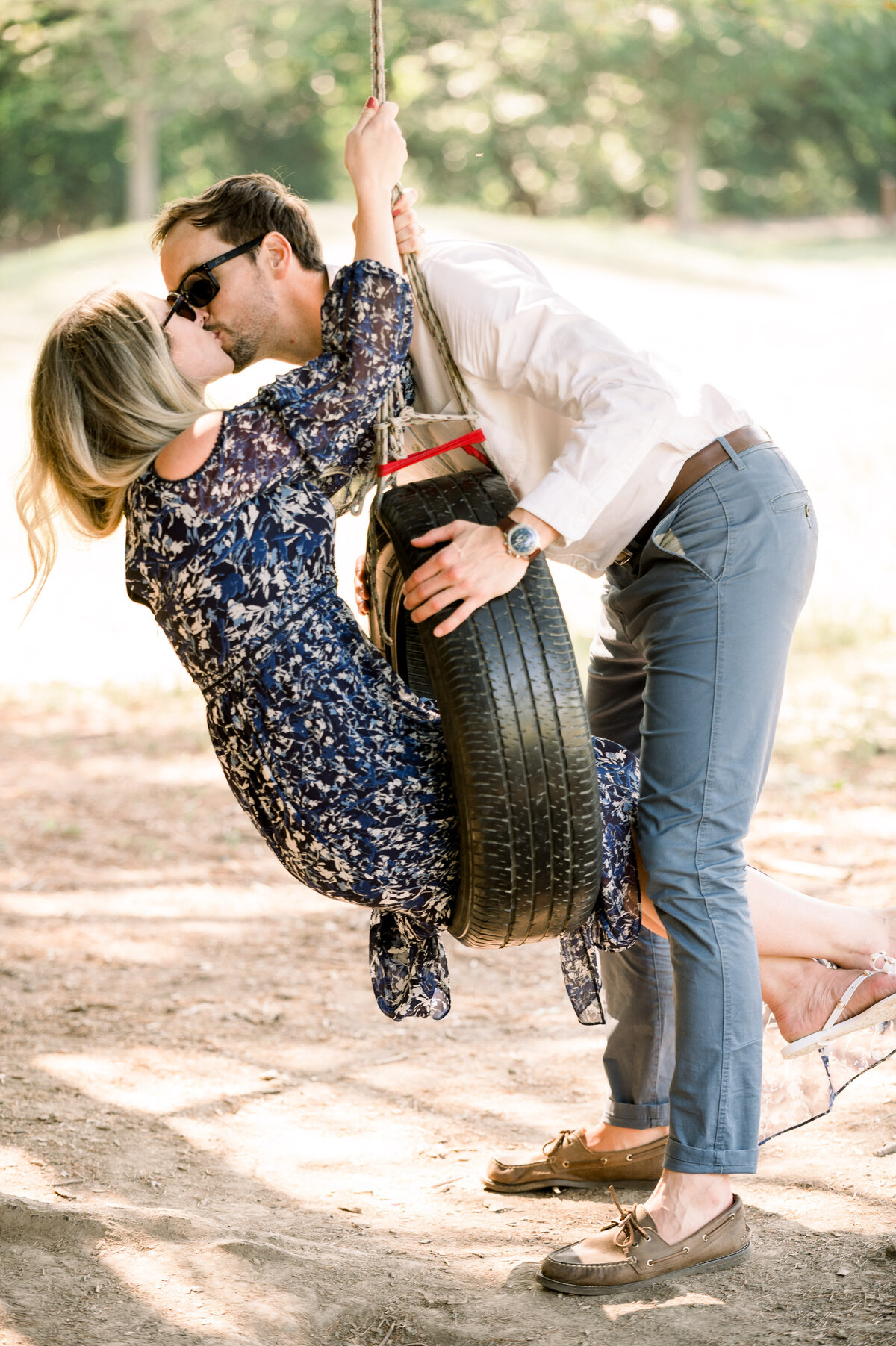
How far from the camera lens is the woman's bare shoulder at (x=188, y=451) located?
7.72 feet

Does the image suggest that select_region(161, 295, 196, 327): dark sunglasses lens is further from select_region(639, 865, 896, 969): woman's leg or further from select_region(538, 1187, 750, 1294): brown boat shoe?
select_region(538, 1187, 750, 1294): brown boat shoe

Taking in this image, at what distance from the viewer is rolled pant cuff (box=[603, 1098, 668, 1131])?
3.11 m

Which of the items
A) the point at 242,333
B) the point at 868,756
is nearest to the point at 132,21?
the point at 868,756

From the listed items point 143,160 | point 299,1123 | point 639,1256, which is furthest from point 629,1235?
point 143,160

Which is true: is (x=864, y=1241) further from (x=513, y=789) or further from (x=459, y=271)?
(x=459, y=271)

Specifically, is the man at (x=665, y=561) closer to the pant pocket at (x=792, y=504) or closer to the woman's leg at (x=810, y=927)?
the pant pocket at (x=792, y=504)

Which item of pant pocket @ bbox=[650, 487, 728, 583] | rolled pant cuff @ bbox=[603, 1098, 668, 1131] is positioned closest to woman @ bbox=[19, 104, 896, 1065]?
pant pocket @ bbox=[650, 487, 728, 583]

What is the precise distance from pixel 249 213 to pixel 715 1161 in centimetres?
212

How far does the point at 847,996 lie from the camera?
112 inches

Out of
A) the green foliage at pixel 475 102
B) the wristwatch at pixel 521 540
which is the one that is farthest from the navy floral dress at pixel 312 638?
the green foliage at pixel 475 102

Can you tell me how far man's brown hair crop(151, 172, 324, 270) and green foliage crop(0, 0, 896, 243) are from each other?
2345 cm

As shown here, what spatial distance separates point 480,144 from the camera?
39.4 m

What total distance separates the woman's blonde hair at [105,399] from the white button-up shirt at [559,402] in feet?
1.71

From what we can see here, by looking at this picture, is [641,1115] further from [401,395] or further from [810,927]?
[401,395]
